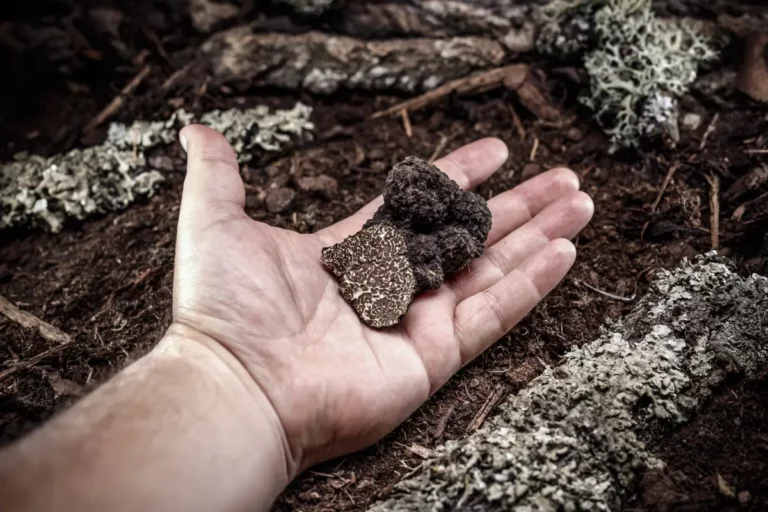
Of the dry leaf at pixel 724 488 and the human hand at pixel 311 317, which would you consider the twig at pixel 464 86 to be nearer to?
the human hand at pixel 311 317

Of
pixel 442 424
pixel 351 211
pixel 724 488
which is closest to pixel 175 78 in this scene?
pixel 351 211

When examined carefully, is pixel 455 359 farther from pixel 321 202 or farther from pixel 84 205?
pixel 84 205

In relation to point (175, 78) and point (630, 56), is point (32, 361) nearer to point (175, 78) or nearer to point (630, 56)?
point (175, 78)

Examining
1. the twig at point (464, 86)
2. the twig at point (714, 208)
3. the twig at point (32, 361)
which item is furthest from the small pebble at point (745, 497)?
the twig at point (32, 361)

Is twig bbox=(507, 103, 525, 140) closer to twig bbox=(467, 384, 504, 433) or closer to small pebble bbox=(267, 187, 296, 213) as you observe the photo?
small pebble bbox=(267, 187, 296, 213)

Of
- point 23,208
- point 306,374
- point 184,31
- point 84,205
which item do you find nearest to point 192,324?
point 306,374

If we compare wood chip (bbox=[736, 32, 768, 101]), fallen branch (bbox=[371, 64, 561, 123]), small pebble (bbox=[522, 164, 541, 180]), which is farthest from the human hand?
wood chip (bbox=[736, 32, 768, 101])
